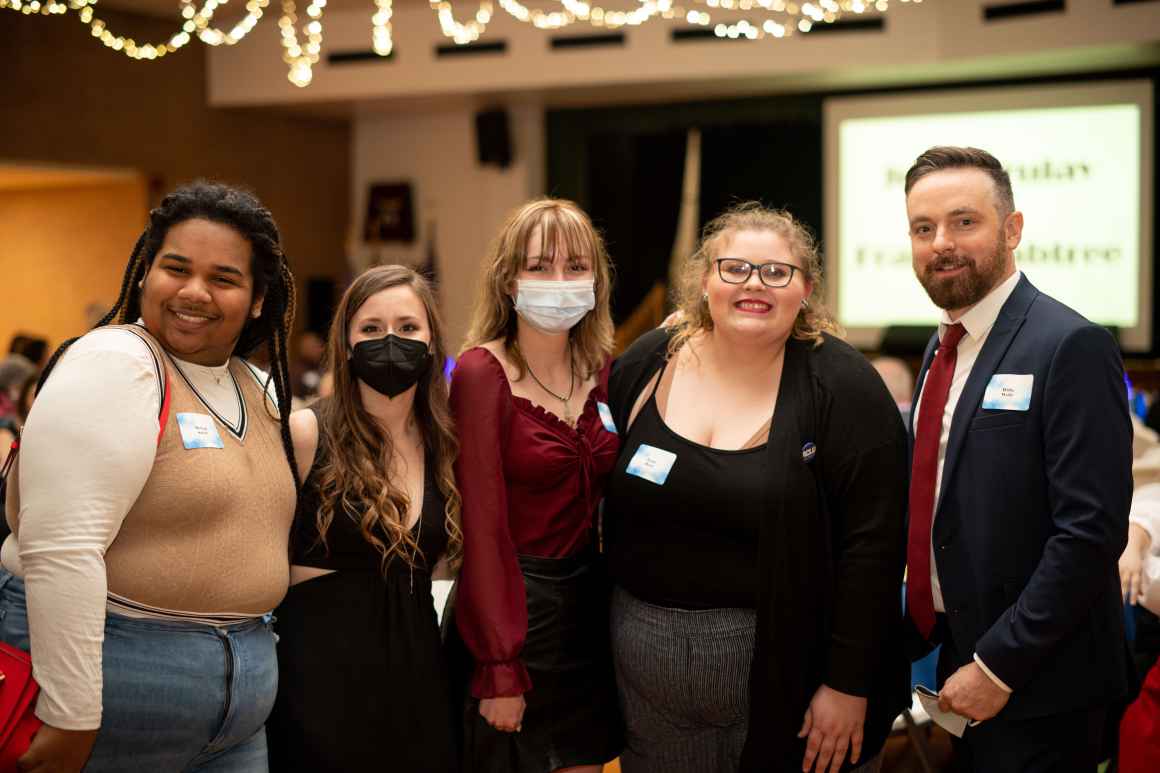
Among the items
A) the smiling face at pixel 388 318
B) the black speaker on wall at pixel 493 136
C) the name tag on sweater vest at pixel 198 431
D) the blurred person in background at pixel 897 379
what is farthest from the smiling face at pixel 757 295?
the black speaker on wall at pixel 493 136

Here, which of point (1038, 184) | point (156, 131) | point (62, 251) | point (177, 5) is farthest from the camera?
point (62, 251)

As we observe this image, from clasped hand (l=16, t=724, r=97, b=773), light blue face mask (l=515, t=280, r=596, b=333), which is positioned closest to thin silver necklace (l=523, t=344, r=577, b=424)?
light blue face mask (l=515, t=280, r=596, b=333)

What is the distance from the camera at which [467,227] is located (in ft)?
33.7

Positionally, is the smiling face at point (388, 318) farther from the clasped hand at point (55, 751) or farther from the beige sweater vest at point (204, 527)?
the clasped hand at point (55, 751)

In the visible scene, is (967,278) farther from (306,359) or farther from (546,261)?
(306,359)

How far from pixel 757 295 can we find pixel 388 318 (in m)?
0.81

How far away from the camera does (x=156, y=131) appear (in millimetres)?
9625

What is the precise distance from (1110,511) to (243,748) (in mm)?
1684

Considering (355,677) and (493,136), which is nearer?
(355,677)

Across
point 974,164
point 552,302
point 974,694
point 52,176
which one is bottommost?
point 974,694

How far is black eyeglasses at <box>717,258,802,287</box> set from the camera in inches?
94.9

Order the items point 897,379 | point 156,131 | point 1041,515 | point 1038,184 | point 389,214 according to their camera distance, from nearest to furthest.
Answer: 1. point 1041,515
2. point 897,379
3. point 1038,184
4. point 156,131
5. point 389,214

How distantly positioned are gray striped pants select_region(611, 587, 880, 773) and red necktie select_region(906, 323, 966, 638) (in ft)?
1.15

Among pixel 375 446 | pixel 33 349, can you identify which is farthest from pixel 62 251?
pixel 375 446
